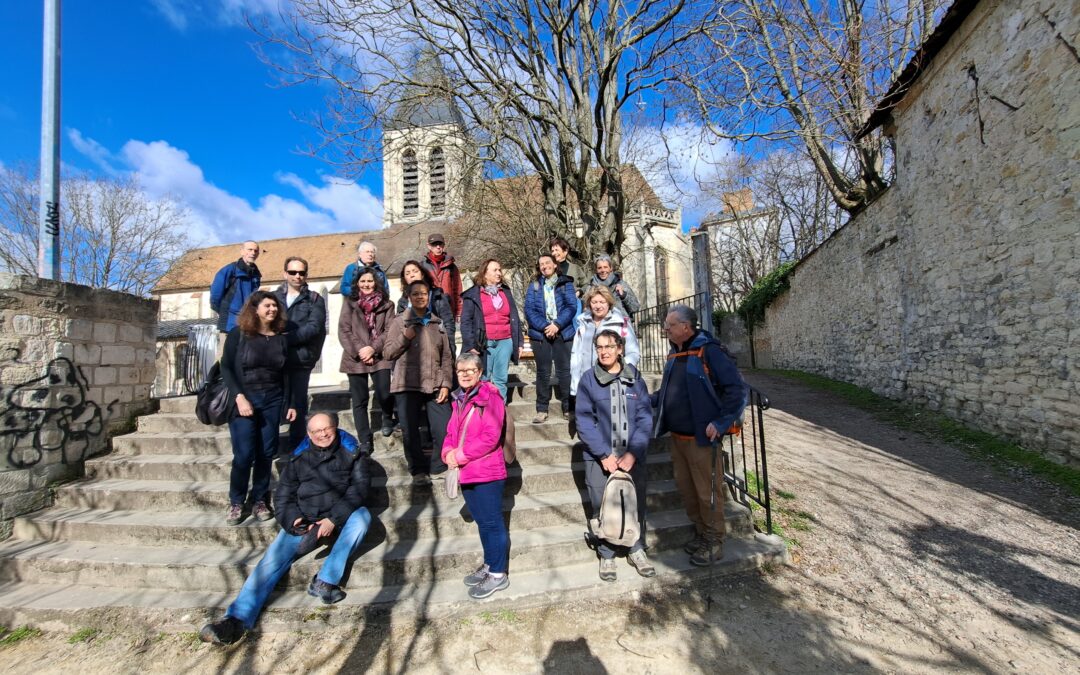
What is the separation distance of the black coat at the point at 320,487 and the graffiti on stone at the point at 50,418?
2.89 m

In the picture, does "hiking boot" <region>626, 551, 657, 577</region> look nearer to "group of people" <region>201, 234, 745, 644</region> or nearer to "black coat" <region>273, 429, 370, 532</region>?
"group of people" <region>201, 234, 745, 644</region>

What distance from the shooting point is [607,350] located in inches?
129

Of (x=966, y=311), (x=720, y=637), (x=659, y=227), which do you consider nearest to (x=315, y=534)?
(x=720, y=637)

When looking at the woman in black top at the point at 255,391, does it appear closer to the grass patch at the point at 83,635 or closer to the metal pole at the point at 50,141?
the grass patch at the point at 83,635

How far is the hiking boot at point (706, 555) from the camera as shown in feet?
10.7

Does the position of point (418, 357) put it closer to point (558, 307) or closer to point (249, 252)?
point (558, 307)

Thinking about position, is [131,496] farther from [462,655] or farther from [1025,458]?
[1025,458]

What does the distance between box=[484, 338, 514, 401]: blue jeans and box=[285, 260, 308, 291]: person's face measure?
6.17 feet

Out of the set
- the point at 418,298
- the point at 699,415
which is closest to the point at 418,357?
the point at 418,298

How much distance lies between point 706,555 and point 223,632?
315cm

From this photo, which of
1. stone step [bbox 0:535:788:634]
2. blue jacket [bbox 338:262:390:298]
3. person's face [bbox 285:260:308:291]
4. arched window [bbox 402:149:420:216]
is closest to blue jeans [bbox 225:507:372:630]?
stone step [bbox 0:535:788:634]

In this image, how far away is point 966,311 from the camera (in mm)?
6516

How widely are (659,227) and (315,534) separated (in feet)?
85.9

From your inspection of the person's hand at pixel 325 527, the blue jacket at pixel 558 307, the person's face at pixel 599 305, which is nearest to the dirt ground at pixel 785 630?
the person's hand at pixel 325 527
